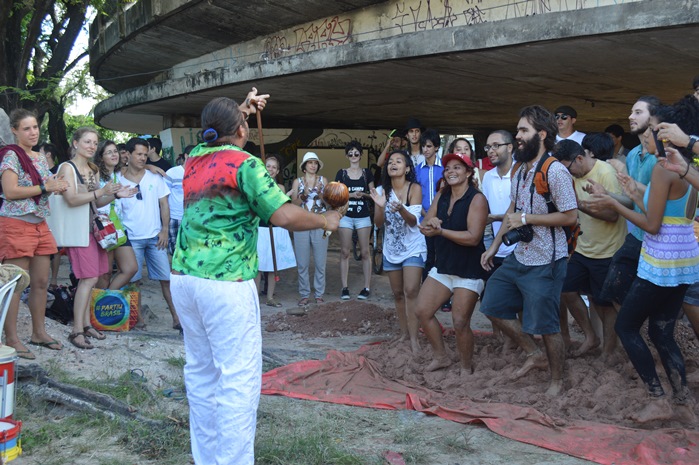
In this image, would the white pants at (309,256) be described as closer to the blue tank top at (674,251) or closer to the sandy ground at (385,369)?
the sandy ground at (385,369)

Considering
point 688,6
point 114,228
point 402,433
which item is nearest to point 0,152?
point 114,228

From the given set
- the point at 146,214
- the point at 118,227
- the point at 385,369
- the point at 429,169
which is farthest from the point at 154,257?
the point at 429,169

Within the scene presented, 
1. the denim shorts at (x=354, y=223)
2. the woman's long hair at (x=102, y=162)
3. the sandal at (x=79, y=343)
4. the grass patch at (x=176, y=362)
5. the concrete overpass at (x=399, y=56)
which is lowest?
the grass patch at (x=176, y=362)

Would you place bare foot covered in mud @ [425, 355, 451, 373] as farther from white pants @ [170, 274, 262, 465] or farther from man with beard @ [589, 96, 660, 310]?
white pants @ [170, 274, 262, 465]

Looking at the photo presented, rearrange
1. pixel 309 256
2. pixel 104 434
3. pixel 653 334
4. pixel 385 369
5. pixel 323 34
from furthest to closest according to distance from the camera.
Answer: pixel 323 34, pixel 309 256, pixel 385 369, pixel 653 334, pixel 104 434

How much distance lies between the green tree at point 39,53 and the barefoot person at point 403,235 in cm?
797

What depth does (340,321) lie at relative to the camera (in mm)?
8609

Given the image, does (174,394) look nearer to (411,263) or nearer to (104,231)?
(104,231)

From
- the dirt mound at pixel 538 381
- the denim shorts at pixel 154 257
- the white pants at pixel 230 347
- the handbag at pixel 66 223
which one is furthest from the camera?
the denim shorts at pixel 154 257

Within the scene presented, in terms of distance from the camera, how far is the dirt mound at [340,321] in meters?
8.27

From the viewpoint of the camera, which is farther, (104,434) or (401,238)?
(401,238)

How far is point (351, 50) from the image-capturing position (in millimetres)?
9383

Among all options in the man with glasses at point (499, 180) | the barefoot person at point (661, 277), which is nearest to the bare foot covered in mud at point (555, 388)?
the barefoot person at point (661, 277)

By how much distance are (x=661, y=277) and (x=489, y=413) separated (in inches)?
57.3
